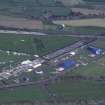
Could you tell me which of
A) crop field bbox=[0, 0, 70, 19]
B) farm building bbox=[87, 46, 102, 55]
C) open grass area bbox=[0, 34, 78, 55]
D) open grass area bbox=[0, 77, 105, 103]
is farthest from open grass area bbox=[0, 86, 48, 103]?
crop field bbox=[0, 0, 70, 19]

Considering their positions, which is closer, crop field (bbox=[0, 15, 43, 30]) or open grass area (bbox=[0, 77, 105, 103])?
open grass area (bbox=[0, 77, 105, 103])

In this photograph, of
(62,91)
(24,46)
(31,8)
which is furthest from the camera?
(31,8)

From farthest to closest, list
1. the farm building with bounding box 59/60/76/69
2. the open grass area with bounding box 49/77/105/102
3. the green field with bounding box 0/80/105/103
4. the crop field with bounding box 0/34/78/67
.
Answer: the crop field with bounding box 0/34/78/67
the farm building with bounding box 59/60/76/69
the open grass area with bounding box 49/77/105/102
the green field with bounding box 0/80/105/103

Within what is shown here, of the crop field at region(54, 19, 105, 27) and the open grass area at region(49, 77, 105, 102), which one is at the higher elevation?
the crop field at region(54, 19, 105, 27)

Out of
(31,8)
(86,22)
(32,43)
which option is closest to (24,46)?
(32,43)

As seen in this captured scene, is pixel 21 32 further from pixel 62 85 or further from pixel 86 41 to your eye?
pixel 62 85

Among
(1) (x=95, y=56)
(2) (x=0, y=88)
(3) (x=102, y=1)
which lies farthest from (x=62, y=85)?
(3) (x=102, y=1)

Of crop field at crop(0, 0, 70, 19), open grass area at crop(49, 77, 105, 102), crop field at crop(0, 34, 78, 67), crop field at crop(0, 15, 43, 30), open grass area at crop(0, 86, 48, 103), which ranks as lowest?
open grass area at crop(49, 77, 105, 102)

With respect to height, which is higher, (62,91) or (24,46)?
(24,46)

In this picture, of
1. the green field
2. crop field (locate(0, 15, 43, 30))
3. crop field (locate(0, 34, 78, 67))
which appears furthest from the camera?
crop field (locate(0, 15, 43, 30))

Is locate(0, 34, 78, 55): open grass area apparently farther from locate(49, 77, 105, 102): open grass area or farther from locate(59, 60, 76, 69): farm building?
locate(49, 77, 105, 102): open grass area

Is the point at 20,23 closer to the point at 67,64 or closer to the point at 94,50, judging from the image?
the point at 94,50

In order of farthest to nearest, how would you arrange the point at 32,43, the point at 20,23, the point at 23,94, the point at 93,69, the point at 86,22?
the point at 86,22 < the point at 20,23 < the point at 32,43 < the point at 93,69 < the point at 23,94
